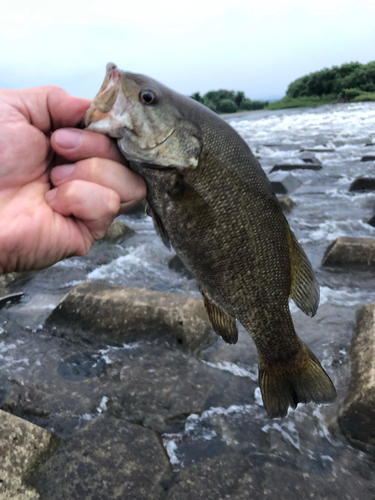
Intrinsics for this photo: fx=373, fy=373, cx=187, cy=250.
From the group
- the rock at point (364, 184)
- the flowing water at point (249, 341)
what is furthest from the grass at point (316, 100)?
the flowing water at point (249, 341)

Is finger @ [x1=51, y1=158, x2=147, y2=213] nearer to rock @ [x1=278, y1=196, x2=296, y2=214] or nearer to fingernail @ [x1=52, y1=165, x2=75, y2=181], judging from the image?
fingernail @ [x1=52, y1=165, x2=75, y2=181]

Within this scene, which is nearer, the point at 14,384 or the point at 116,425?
the point at 116,425

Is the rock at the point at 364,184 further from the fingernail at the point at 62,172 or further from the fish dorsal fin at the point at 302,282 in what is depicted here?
the fingernail at the point at 62,172

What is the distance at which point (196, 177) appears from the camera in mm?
1894

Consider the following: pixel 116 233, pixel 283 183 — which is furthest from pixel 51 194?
pixel 283 183

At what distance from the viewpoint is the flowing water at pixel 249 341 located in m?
2.48

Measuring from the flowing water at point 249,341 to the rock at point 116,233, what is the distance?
0.17 metres

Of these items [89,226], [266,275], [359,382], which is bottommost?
[359,382]

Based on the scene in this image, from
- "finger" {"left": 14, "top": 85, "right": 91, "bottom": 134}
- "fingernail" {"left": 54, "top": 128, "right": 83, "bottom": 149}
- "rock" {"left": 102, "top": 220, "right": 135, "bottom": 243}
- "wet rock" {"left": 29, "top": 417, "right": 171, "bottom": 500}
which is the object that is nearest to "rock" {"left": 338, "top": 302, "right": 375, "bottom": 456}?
"wet rock" {"left": 29, "top": 417, "right": 171, "bottom": 500}

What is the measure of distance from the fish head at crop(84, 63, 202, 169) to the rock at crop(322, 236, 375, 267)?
3865 mm

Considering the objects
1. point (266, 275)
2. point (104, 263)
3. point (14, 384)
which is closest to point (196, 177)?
point (266, 275)

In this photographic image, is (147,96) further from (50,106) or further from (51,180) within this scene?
(51,180)

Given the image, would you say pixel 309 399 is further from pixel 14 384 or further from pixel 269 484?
pixel 14 384

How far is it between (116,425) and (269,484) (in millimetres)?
1049
